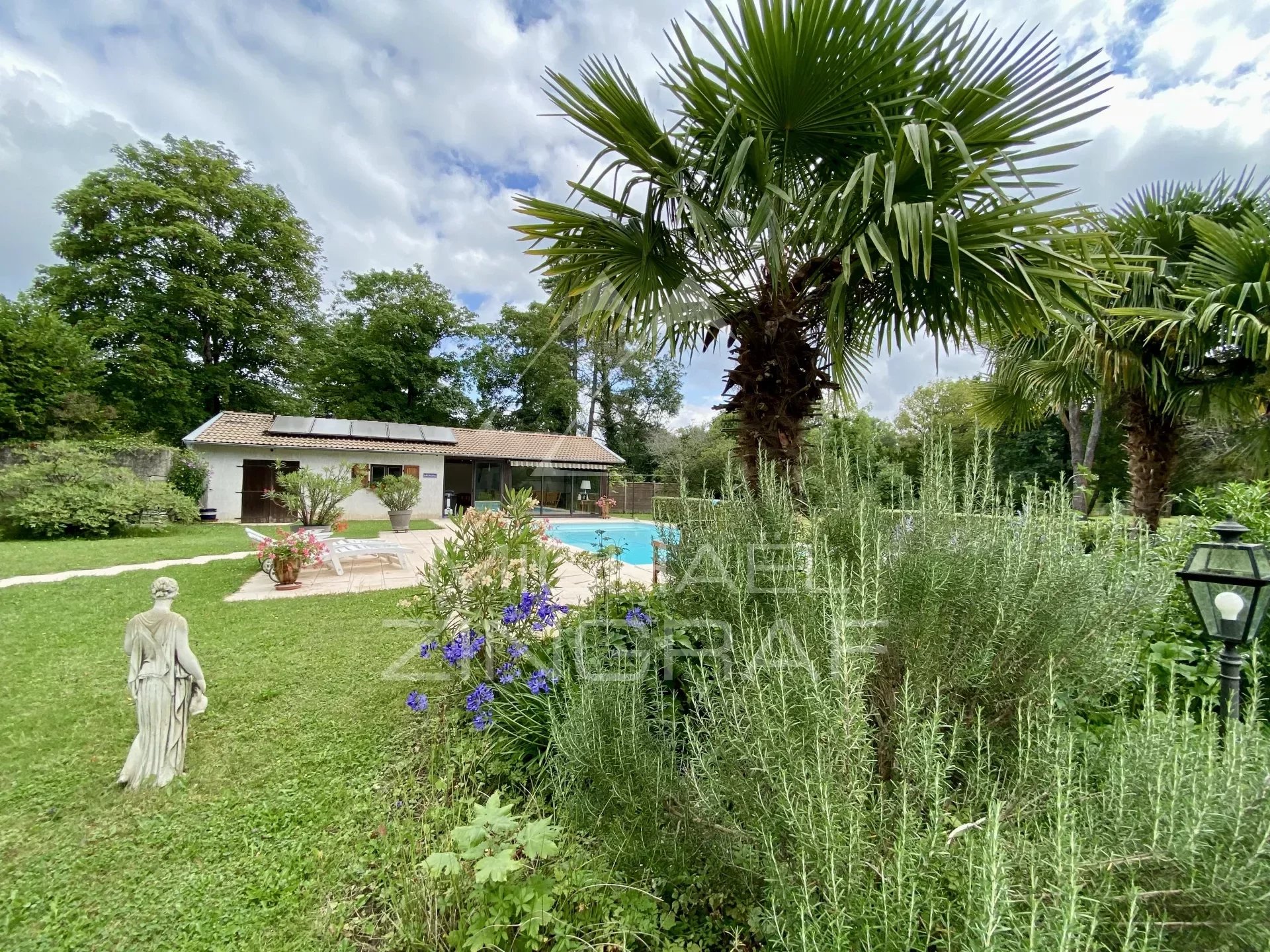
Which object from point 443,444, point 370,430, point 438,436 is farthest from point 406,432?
point 443,444

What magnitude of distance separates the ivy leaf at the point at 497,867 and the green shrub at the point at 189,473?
697 inches

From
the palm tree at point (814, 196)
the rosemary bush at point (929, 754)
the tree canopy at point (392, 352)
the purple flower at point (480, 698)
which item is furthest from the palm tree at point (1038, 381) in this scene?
the tree canopy at point (392, 352)

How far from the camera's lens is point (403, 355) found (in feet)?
86.5

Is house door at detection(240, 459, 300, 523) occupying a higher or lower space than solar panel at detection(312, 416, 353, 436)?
lower

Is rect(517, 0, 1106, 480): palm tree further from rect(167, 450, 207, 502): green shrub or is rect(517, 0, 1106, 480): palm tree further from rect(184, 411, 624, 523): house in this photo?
rect(167, 450, 207, 502): green shrub

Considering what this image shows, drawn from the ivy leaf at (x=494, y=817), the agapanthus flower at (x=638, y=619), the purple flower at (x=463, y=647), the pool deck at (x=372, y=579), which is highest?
the agapanthus flower at (x=638, y=619)

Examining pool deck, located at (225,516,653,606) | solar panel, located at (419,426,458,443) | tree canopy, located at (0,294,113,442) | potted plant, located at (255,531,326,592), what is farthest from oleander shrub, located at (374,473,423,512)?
tree canopy, located at (0,294,113,442)

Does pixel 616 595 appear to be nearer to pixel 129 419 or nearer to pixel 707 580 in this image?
pixel 707 580

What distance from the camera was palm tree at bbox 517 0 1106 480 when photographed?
2619 millimetres

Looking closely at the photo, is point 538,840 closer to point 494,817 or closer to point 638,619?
point 494,817

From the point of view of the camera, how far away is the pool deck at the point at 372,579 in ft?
20.9

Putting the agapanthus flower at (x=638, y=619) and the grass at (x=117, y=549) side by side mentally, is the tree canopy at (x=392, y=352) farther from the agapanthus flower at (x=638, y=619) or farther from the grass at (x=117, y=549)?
the agapanthus flower at (x=638, y=619)

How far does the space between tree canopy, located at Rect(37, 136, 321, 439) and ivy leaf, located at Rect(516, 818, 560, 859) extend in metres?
24.4

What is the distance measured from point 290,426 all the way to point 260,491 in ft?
8.44
